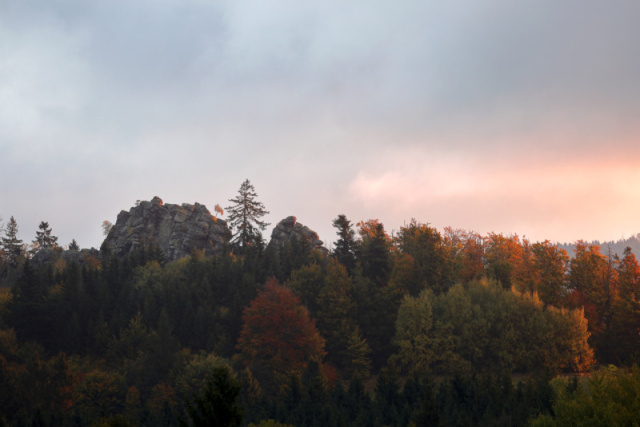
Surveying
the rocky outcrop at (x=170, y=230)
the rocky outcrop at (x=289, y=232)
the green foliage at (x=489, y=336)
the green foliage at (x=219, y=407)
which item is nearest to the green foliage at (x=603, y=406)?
the green foliage at (x=489, y=336)

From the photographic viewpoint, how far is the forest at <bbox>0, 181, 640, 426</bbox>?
50.8 metres

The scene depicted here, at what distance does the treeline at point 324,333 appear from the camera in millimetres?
52688

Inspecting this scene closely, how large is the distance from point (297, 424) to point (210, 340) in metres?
23.5

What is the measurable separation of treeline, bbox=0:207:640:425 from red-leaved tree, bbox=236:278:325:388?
0.18 meters

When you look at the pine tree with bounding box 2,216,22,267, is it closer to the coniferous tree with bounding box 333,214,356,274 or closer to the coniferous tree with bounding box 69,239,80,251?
the coniferous tree with bounding box 69,239,80,251

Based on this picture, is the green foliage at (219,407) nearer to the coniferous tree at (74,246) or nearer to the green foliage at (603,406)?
the green foliage at (603,406)

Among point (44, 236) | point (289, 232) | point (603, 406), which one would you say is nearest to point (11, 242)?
point (44, 236)

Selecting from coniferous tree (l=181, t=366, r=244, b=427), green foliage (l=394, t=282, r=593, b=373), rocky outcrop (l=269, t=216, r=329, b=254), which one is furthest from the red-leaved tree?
rocky outcrop (l=269, t=216, r=329, b=254)

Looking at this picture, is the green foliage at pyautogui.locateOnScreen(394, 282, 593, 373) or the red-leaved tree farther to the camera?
the red-leaved tree

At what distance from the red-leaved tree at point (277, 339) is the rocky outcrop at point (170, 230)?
38419mm

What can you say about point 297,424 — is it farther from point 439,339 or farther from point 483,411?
point 439,339

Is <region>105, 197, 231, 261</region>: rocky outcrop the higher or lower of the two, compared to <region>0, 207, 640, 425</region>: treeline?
higher

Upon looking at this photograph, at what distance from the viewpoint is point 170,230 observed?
107000 millimetres

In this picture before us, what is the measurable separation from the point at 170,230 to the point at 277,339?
2056 inches
